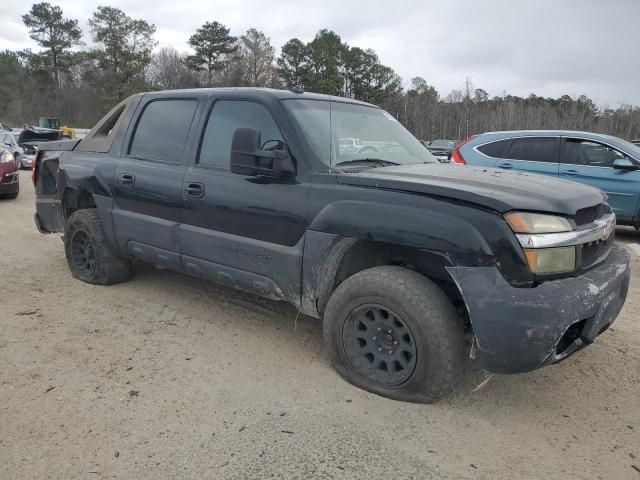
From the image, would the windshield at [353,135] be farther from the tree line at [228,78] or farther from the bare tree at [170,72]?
the bare tree at [170,72]

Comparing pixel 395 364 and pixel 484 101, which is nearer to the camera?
pixel 395 364

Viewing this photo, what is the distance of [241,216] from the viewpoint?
11.9 feet

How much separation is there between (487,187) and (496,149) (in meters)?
6.06

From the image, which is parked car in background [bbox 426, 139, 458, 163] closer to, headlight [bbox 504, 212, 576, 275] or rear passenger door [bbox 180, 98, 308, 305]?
rear passenger door [bbox 180, 98, 308, 305]

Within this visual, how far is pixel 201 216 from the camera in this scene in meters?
3.90

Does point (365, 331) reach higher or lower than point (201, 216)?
lower

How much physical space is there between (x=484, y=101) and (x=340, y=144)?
1638 inches

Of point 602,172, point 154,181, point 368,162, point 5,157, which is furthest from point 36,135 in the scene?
point 368,162

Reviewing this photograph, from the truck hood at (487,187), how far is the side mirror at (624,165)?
5.08 meters

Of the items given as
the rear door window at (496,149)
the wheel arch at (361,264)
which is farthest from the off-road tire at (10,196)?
the wheel arch at (361,264)

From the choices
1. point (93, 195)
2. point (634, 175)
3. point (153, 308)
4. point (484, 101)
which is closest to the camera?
point (153, 308)

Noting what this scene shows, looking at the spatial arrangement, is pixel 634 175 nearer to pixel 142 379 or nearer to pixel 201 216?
pixel 201 216

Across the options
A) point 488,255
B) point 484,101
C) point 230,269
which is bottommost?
point 230,269

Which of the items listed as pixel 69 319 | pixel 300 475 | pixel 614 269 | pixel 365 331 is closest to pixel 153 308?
pixel 69 319
